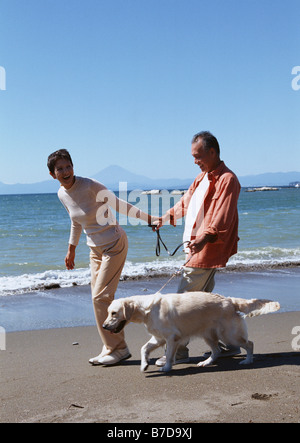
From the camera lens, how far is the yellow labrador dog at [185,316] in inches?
190

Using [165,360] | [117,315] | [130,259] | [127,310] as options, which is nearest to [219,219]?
[127,310]

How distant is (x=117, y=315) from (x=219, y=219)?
1.34 m

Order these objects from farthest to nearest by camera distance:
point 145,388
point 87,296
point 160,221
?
point 87,296
point 160,221
point 145,388

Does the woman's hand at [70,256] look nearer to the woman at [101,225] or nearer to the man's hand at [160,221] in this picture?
the woman at [101,225]

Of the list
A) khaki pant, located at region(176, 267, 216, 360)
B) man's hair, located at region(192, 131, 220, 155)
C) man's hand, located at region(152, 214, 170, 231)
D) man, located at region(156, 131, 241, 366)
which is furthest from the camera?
man's hand, located at region(152, 214, 170, 231)

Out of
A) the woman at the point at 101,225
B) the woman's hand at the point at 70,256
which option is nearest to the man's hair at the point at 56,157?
the woman at the point at 101,225

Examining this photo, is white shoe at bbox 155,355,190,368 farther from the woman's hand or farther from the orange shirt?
the woman's hand

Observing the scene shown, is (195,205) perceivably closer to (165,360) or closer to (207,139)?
(207,139)

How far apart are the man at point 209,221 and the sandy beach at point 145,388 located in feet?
1.59

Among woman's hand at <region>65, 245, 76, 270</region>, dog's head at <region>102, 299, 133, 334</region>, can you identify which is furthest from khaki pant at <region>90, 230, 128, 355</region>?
woman's hand at <region>65, 245, 76, 270</region>

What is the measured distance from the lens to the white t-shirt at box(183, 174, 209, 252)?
5.14 m

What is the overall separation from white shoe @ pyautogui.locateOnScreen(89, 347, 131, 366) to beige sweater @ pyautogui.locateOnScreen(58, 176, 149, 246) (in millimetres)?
1151

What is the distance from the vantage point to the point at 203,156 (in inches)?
195
